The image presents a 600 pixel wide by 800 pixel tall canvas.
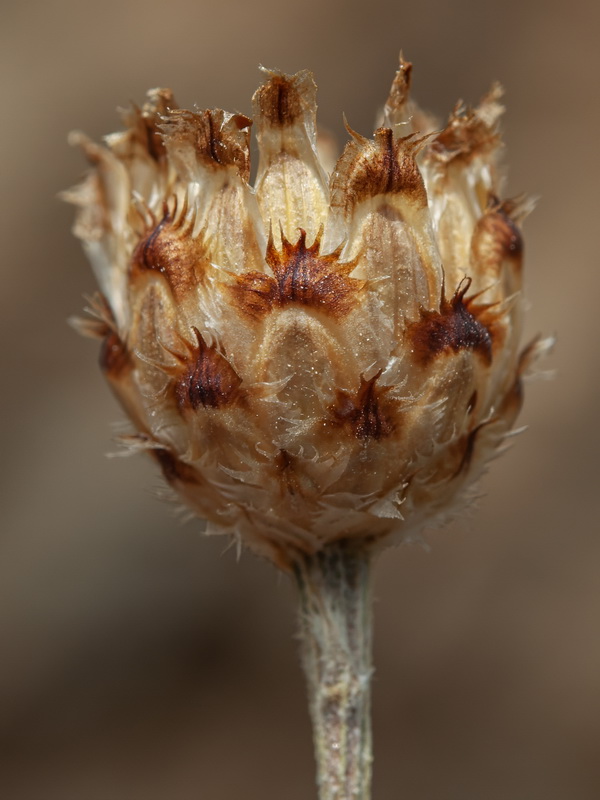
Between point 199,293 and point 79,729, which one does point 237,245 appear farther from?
point 79,729

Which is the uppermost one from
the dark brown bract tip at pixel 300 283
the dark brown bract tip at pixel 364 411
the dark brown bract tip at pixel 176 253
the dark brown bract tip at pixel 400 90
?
→ the dark brown bract tip at pixel 400 90

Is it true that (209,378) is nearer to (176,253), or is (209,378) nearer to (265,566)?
(176,253)

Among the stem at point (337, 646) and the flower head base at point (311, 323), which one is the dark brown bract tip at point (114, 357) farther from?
the stem at point (337, 646)

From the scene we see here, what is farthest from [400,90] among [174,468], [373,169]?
[174,468]

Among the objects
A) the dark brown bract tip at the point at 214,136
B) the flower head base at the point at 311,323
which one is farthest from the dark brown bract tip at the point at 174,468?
the dark brown bract tip at the point at 214,136

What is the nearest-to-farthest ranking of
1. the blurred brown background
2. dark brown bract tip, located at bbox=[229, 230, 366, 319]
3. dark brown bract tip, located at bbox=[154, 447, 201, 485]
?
dark brown bract tip, located at bbox=[229, 230, 366, 319] < dark brown bract tip, located at bbox=[154, 447, 201, 485] < the blurred brown background

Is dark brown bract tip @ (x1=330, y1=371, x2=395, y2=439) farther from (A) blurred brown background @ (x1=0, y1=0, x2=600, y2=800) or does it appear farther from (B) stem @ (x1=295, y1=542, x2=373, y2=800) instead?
(A) blurred brown background @ (x1=0, y1=0, x2=600, y2=800)

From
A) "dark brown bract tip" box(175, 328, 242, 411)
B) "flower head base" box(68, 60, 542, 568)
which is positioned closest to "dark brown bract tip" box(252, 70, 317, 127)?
"flower head base" box(68, 60, 542, 568)
